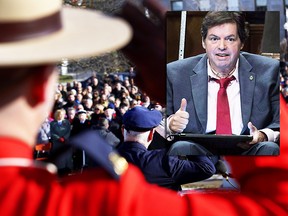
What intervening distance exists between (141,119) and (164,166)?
0.37 metres

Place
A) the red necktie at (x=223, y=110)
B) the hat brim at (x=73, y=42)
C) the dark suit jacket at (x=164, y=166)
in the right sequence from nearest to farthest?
the hat brim at (x=73, y=42) → the dark suit jacket at (x=164, y=166) → the red necktie at (x=223, y=110)

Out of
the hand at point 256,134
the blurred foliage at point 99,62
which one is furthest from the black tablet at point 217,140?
the blurred foliage at point 99,62

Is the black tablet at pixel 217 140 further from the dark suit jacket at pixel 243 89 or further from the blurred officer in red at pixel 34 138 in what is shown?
the blurred officer in red at pixel 34 138

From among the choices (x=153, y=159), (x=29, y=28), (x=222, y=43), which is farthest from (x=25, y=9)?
(x=222, y=43)

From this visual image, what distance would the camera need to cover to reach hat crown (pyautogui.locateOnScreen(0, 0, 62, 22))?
0.85 metres

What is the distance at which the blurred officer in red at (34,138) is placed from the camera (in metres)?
0.85

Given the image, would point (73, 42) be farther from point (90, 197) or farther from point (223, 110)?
point (223, 110)

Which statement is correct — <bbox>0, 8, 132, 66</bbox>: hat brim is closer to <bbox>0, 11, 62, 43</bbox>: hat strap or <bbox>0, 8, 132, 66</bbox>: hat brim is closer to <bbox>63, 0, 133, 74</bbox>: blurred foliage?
<bbox>0, 11, 62, 43</bbox>: hat strap

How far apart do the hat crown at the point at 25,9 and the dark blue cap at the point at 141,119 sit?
3157 mm

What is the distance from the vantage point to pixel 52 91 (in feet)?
2.90

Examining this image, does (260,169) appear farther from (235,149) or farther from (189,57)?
(189,57)

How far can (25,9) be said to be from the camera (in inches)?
34.3

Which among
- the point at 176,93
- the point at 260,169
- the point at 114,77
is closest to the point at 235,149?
the point at 176,93

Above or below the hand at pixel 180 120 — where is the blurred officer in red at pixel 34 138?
above
